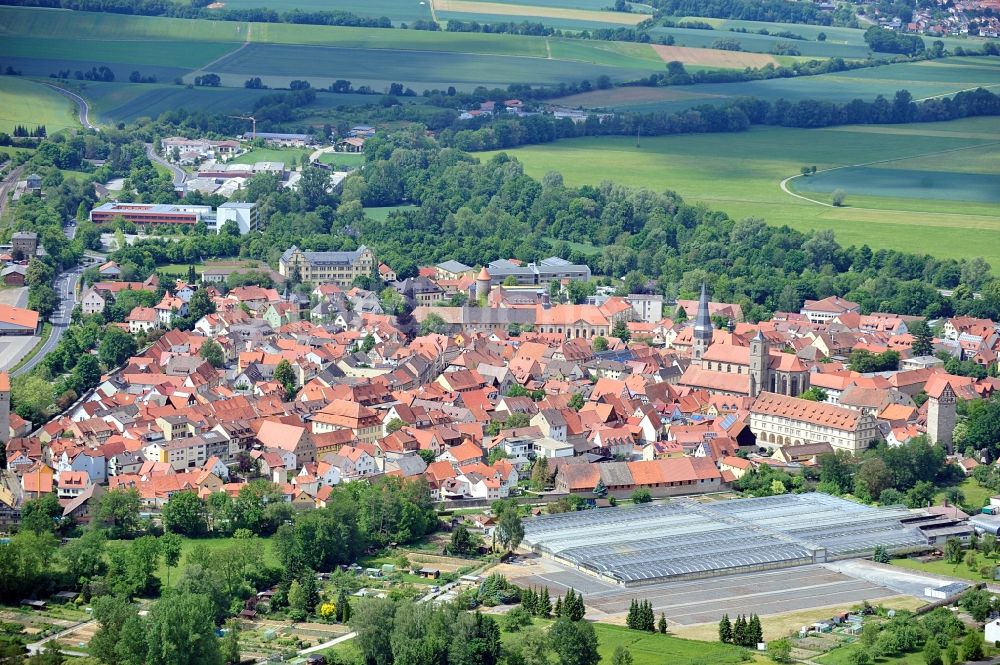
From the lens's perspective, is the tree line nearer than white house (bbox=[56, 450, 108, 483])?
No

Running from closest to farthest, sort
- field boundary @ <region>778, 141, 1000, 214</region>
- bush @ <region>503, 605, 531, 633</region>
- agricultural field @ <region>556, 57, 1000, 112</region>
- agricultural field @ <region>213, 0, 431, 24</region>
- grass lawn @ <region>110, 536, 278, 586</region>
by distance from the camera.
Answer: bush @ <region>503, 605, 531, 633</region>
grass lawn @ <region>110, 536, 278, 586</region>
field boundary @ <region>778, 141, 1000, 214</region>
agricultural field @ <region>556, 57, 1000, 112</region>
agricultural field @ <region>213, 0, 431, 24</region>

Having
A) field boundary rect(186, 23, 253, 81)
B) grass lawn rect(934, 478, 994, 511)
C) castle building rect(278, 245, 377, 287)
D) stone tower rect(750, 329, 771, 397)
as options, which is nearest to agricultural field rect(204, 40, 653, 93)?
field boundary rect(186, 23, 253, 81)

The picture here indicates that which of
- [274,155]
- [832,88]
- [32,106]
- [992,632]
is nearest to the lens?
[992,632]

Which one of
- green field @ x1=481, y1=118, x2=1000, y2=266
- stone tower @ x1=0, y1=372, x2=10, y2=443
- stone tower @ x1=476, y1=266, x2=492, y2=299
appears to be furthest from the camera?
green field @ x1=481, y1=118, x2=1000, y2=266

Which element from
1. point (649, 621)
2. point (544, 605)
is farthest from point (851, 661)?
point (544, 605)

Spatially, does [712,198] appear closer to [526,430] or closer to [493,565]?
[526,430]

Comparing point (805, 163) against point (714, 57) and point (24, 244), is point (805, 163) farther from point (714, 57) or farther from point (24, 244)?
point (24, 244)

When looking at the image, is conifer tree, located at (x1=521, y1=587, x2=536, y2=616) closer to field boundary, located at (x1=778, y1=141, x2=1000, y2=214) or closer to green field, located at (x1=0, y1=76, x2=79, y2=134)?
field boundary, located at (x1=778, y1=141, x2=1000, y2=214)
